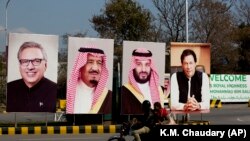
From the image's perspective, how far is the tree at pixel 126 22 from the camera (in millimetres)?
55000

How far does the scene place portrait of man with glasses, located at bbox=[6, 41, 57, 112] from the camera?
20.3 meters

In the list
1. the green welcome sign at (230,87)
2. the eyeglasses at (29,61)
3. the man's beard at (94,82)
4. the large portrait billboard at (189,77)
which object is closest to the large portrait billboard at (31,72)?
the eyeglasses at (29,61)

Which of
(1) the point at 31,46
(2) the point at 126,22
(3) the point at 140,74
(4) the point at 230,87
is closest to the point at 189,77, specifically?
(3) the point at 140,74

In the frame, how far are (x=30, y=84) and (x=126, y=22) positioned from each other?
3537 centimetres

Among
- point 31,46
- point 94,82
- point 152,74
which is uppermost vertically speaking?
point 31,46

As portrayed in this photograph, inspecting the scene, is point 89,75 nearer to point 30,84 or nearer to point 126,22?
point 30,84

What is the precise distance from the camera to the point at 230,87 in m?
43.6

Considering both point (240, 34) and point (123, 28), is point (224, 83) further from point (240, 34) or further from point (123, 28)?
point (240, 34)

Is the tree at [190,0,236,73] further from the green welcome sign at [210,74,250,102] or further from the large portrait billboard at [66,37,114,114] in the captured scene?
the large portrait billboard at [66,37,114,114]

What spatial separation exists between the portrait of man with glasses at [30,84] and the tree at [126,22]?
3385cm

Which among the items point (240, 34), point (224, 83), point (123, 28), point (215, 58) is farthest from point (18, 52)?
point (240, 34)

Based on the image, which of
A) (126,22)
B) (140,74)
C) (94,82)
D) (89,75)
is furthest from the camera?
(126,22)

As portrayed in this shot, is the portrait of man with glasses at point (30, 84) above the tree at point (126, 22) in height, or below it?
below

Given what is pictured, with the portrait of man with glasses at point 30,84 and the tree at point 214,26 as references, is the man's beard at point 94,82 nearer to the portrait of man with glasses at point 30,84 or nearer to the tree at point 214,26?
the portrait of man with glasses at point 30,84
